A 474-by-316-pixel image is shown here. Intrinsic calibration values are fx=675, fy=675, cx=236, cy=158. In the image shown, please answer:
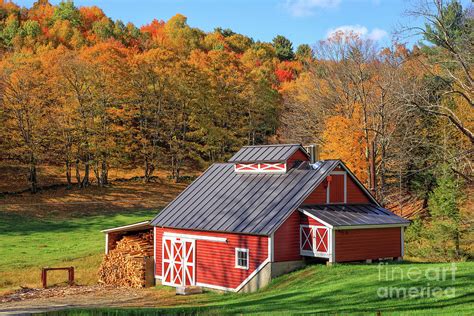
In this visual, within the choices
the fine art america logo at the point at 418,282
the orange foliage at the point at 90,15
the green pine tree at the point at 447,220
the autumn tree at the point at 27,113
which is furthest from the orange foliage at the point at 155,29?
the fine art america logo at the point at 418,282

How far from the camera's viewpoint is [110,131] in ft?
199

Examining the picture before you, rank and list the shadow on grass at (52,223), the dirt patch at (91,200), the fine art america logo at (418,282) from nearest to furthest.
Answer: the fine art america logo at (418,282), the shadow on grass at (52,223), the dirt patch at (91,200)

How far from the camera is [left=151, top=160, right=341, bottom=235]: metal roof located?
2847cm

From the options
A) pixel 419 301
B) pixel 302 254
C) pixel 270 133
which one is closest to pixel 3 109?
pixel 270 133

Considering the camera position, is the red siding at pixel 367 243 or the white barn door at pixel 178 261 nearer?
the red siding at pixel 367 243

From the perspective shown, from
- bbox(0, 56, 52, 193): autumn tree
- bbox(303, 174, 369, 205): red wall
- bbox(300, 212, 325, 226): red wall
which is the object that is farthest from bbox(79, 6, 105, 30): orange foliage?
bbox(300, 212, 325, 226): red wall

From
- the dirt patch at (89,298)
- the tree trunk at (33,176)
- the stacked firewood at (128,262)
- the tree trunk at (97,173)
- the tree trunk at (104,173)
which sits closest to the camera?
the dirt patch at (89,298)

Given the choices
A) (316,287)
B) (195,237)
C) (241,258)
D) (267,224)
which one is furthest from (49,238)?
(316,287)

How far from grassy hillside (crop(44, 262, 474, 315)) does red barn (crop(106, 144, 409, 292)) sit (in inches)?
46.7

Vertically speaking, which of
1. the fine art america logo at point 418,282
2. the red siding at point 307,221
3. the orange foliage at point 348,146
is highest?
the orange foliage at point 348,146

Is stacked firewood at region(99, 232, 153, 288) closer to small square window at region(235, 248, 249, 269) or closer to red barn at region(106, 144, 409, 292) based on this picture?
red barn at region(106, 144, 409, 292)

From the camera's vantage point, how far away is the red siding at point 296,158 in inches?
1233

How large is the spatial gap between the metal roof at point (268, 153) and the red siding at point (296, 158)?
0.18 m

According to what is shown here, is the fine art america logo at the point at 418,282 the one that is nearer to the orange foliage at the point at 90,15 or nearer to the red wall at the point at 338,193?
the red wall at the point at 338,193
